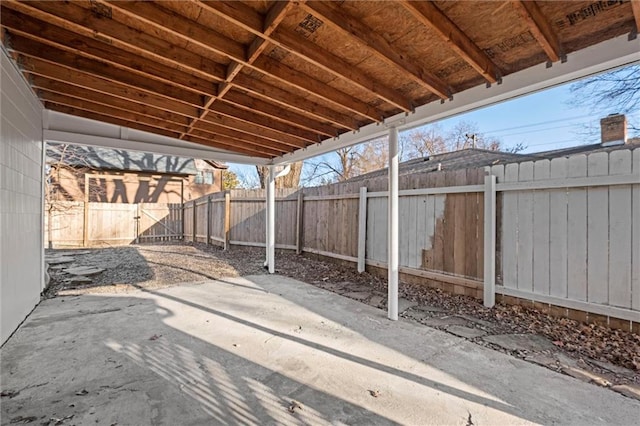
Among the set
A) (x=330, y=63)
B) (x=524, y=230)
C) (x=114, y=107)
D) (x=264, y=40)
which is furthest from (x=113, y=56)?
(x=524, y=230)

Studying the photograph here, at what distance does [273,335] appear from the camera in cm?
288

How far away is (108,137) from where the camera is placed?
428 cm

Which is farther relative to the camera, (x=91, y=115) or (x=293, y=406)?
(x=91, y=115)

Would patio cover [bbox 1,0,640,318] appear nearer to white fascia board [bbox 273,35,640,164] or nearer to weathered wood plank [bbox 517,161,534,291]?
white fascia board [bbox 273,35,640,164]

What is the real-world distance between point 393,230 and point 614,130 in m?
3.43

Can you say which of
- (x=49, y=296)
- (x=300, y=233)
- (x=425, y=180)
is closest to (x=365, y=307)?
(x=425, y=180)

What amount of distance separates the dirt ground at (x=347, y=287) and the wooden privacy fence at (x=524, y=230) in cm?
23

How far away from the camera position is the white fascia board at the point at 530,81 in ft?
6.48

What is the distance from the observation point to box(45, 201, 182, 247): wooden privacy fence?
353 inches

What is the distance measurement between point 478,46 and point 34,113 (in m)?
4.86

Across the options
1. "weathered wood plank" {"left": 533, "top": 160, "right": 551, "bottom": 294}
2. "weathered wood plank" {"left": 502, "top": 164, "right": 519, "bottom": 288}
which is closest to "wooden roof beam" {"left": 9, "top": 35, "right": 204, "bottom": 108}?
"weathered wood plank" {"left": 502, "top": 164, "right": 519, "bottom": 288}

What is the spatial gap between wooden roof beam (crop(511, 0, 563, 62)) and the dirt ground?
246 cm

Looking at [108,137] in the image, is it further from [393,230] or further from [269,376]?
[393,230]

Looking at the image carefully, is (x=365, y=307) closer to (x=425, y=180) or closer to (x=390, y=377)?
(x=390, y=377)
